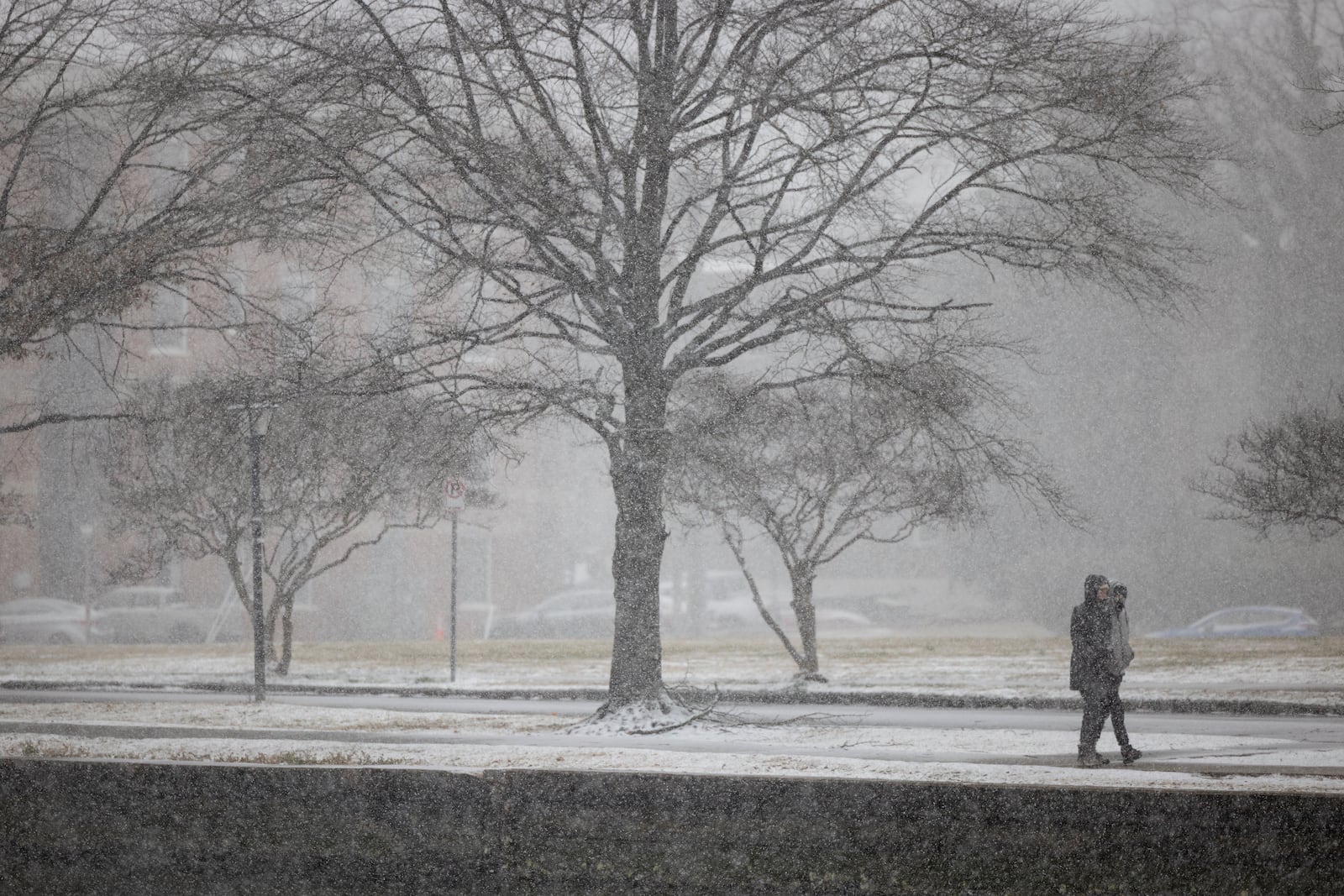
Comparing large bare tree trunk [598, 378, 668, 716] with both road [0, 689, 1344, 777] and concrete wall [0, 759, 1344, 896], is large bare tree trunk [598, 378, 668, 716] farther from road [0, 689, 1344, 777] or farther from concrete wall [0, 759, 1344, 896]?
concrete wall [0, 759, 1344, 896]

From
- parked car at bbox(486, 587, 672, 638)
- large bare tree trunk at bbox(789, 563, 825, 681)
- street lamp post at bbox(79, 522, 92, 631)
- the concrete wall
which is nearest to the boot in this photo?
the concrete wall

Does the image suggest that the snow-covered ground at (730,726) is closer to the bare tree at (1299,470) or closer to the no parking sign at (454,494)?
the bare tree at (1299,470)

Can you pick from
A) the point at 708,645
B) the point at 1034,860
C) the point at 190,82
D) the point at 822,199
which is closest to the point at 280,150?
the point at 190,82

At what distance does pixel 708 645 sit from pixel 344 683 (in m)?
14.9

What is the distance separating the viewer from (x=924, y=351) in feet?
46.7

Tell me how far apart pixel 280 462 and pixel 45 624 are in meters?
24.3

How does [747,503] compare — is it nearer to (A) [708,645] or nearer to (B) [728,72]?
(B) [728,72]

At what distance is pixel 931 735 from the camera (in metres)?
13.5

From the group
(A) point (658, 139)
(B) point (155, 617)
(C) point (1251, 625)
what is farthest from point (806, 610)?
(B) point (155, 617)

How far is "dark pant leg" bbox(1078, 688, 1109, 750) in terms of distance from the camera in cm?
1125

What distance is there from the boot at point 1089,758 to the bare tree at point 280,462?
6.73 meters

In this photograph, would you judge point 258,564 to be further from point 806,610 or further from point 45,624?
point 45,624

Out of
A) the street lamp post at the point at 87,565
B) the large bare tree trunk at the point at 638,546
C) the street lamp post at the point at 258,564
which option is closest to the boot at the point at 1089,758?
the large bare tree trunk at the point at 638,546

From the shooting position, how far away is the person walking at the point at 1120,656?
11188 millimetres
